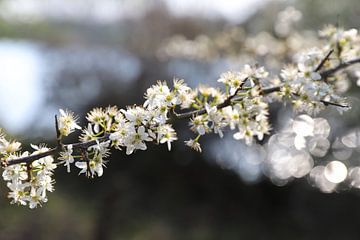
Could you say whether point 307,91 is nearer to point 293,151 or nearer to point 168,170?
point 293,151

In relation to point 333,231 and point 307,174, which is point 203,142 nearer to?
point 307,174

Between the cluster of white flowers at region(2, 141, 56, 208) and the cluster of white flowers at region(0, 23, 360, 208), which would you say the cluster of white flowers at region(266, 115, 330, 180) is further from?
the cluster of white flowers at region(2, 141, 56, 208)

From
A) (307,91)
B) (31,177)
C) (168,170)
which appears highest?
(168,170)

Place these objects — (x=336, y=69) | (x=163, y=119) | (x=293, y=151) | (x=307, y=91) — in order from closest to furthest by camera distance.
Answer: (x=163, y=119) → (x=307, y=91) → (x=336, y=69) → (x=293, y=151)

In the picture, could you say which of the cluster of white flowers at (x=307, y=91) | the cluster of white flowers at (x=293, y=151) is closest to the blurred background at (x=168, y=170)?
the cluster of white flowers at (x=293, y=151)

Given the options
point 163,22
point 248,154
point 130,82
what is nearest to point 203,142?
point 248,154

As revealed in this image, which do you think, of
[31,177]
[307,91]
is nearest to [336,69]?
[307,91]

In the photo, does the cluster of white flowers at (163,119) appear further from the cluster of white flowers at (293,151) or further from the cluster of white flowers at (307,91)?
the cluster of white flowers at (293,151)

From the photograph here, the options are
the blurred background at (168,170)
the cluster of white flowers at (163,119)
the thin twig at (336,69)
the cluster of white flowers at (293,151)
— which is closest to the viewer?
the cluster of white flowers at (163,119)

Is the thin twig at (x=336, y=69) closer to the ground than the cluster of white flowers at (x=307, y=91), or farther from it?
farther from it
